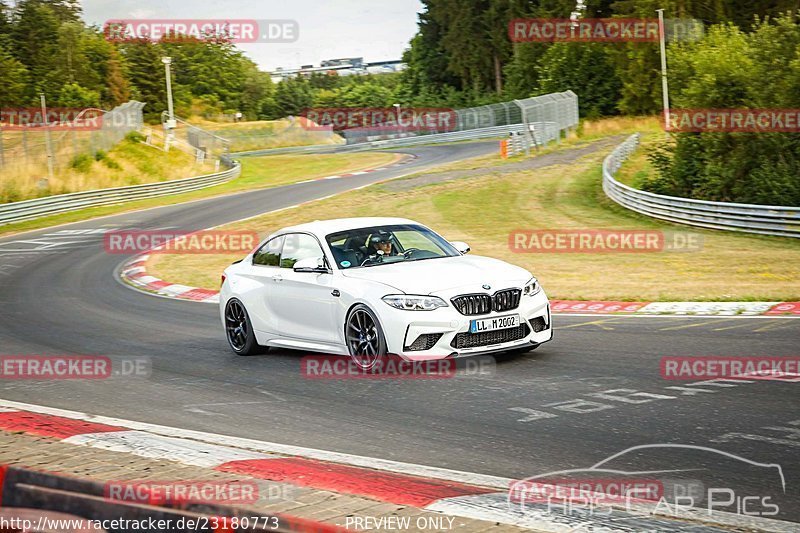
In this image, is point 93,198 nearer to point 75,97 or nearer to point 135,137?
point 135,137

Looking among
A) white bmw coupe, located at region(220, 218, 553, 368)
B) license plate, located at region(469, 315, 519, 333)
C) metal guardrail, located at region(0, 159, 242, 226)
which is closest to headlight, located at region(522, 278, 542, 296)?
white bmw coupe, located at region(220, 218, 553, 368)

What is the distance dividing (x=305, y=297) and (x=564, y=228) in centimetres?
1840

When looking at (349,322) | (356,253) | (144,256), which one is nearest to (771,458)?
(349,322)

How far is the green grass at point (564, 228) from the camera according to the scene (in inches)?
682

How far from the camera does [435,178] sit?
44.2 m

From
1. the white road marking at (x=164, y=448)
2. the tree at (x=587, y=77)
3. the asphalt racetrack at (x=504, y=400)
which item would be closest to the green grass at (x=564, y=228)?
the asphalt racetrack at (x=504, y=400)

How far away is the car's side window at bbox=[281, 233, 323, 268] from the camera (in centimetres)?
1151

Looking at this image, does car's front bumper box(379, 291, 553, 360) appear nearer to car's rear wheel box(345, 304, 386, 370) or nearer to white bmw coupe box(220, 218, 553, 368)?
white bmw coupe box(220, 218, 553, 368)

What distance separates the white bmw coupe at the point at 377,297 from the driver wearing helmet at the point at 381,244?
1 cm

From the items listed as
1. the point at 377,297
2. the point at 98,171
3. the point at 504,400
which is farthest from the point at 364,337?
the point at 98,171

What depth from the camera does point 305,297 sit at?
442 inches

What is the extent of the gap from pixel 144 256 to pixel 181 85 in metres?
107

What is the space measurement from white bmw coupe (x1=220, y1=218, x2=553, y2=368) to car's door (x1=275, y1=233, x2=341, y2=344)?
0.01 meters

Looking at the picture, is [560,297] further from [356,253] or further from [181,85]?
[181,85]
